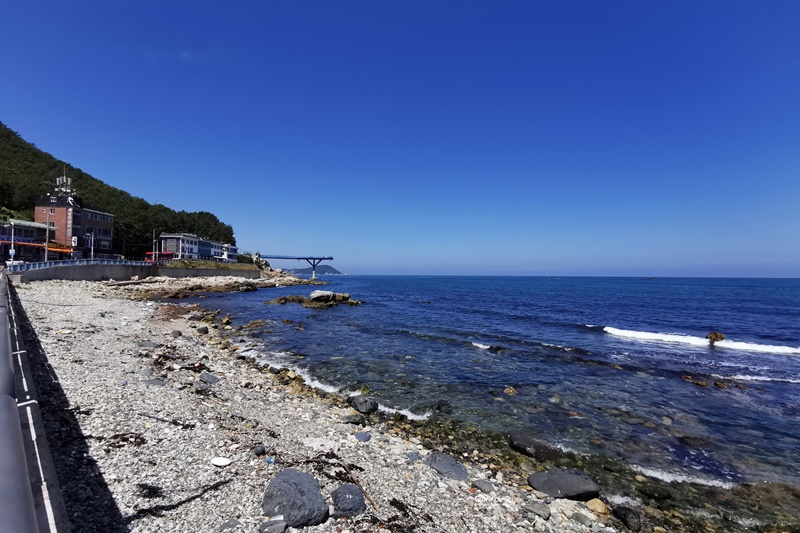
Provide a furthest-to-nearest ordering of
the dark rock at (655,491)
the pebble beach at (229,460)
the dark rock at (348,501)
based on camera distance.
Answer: the dark rock at (655,491), the dark rock at (348,501), the pebble beach at (229,460)

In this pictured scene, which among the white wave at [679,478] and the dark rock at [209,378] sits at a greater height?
the dark rock at [209,378]

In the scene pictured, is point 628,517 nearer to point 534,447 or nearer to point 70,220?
point 534,447

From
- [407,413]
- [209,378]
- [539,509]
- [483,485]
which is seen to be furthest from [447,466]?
[209,378]

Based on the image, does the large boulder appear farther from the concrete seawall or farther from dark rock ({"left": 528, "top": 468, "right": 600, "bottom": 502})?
dark rock ({"left": 528, "top": 468, "right": 600, "bottom": 502})

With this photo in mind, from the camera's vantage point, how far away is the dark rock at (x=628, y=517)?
7.34m

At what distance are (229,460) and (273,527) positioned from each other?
2.35m

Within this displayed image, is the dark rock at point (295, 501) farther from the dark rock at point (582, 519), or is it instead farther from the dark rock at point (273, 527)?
the dark rock at point (582, 519)

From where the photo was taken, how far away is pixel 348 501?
21.4ft

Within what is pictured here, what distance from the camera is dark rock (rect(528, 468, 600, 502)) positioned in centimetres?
815

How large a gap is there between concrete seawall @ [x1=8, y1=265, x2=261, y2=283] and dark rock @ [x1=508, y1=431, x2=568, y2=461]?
1789 inches

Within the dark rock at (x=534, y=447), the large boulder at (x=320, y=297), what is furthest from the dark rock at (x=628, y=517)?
the large boulder at (x=320, y=297)

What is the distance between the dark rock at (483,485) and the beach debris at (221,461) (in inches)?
214

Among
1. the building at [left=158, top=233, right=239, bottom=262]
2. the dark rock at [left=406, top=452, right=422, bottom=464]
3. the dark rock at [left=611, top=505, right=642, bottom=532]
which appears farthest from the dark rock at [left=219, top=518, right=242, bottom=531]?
the building at [left=158, top=233, right=239, bottom=262]

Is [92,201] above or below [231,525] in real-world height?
above
